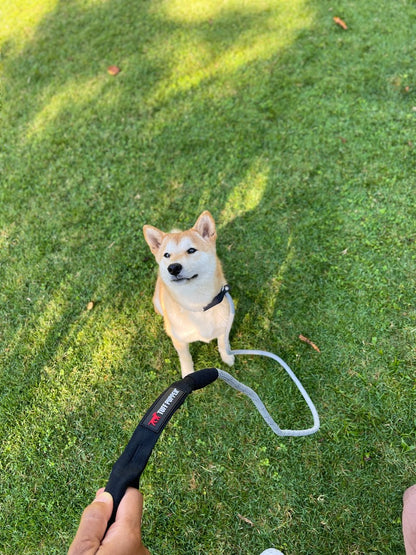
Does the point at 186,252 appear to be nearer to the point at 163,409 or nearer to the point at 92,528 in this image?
the point at 163,409

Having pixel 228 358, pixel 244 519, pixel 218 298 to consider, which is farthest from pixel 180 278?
pixel 244 519

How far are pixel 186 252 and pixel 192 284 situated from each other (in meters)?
0.27

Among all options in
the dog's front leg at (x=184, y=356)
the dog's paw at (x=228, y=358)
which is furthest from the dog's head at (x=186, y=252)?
the dog's paw at (x=228, y=358)

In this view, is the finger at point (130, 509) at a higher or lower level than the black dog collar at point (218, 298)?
higher

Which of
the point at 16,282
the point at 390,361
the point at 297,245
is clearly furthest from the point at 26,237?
the point at 390,361

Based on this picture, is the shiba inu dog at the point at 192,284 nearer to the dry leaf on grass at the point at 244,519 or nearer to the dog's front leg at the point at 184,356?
the dog's front leg at the point at 184,356

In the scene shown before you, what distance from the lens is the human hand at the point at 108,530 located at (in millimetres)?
1266

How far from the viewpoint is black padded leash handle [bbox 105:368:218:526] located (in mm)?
1459

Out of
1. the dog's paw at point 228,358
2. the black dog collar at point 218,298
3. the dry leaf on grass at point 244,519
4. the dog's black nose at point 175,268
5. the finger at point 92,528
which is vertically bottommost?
the dry leaf on grass at point 244,519

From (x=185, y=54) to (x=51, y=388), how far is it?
5247 mm

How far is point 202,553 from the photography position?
2607 millimetres

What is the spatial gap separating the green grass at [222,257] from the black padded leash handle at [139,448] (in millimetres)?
1549

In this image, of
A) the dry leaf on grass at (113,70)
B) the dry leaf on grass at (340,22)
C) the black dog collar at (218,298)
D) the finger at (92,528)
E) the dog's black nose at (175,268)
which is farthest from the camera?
the dry leaf on grass at (113,70)

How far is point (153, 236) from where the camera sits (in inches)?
118
